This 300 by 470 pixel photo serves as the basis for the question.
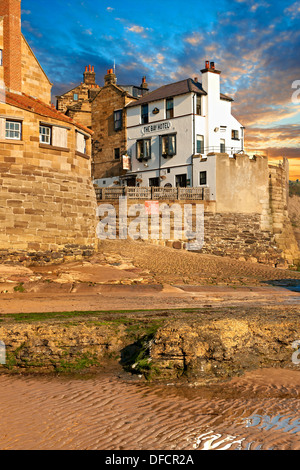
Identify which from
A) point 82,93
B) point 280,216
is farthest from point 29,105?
point 82,93

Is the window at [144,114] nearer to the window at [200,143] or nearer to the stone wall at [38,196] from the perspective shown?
the window at [200,143]

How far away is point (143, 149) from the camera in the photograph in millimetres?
47344

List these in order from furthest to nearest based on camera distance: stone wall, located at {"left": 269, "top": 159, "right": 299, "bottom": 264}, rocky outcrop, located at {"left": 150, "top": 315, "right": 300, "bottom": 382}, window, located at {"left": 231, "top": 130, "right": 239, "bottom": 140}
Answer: window, located at {"left": 231, "top": 130, "right": 239, "bottom": 140}, stone wall, located at {"left": 269, "top": 159, "right": 299, "bottom": 264}, rocky outcrop, located at {"left": 150, "top": 315, "right": 300, "bottom": 382}

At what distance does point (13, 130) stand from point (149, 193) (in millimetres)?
13902

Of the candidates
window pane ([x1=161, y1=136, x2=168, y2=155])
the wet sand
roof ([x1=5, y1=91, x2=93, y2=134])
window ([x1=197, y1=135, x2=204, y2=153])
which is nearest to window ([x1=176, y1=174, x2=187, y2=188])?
window ([x1=197, y1=135, x2=204, y2=153])

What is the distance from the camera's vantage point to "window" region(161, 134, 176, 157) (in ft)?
146

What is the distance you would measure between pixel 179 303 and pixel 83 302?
3.77m

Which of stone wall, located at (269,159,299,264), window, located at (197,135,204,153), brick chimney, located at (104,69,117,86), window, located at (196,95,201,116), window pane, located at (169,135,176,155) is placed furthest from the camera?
brick chimney, located at (104,69,117,86)

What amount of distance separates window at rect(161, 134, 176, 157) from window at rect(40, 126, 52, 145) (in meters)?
21.6

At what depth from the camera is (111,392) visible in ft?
29.1

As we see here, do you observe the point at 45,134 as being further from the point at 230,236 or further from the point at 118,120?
the point at 118,120

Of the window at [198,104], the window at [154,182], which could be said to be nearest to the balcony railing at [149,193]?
the window at [154,182]

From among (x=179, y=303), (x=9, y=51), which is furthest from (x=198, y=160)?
(x=179, y=303)

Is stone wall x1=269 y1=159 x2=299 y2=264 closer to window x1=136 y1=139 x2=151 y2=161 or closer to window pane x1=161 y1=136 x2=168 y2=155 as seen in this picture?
window pane x1=161 y1=136 x2=168 y2=155
